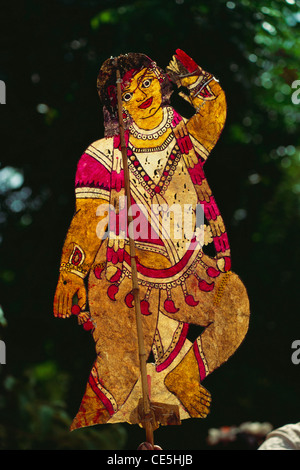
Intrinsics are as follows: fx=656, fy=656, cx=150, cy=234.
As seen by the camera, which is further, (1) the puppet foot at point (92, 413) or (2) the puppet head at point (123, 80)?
(2) the puppet head at point (123, 80)

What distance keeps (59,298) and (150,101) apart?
3.12 feet

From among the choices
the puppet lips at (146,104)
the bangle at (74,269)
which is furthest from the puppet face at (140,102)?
the bangle at (74,269)

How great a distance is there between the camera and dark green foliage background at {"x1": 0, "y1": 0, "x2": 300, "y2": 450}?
378 cm

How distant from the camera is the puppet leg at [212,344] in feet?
9.05

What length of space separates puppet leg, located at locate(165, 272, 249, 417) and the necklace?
686 mm

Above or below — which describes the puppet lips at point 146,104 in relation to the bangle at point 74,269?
above

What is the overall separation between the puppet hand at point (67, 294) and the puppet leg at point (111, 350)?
0.04 m

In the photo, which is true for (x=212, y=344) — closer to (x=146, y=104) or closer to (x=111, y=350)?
(x=111, y=350)

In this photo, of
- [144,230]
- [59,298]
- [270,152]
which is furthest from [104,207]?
[270,152]

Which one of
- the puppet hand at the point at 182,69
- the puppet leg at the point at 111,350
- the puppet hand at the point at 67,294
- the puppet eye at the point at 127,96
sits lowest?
the puppet leg at the point at 111,350

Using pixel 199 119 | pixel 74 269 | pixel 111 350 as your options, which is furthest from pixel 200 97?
pixel 111 350

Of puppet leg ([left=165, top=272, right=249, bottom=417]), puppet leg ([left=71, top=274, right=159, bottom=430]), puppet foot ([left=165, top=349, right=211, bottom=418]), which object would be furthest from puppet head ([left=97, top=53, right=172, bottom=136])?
puppet foot ([left=165, top=349, right=211, bottom=418])

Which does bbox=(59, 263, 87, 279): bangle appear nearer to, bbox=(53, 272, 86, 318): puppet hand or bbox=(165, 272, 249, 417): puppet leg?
bbox=(53, 272, 86, 318): puppet hand

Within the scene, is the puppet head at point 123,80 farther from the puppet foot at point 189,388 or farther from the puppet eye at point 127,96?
the puppet foot at point 189,388
